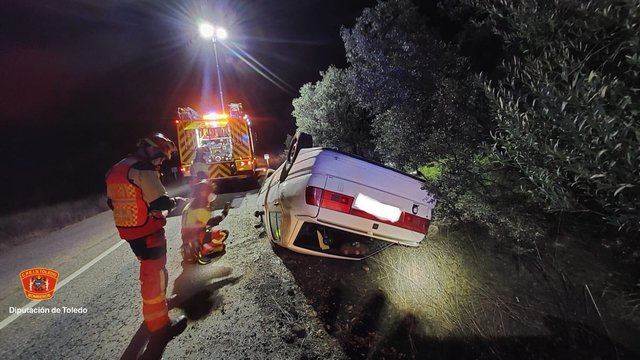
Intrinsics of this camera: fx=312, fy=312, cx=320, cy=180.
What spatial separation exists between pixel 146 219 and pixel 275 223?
62.1 inches

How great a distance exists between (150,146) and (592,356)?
457 centimetres

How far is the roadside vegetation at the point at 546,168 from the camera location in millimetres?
2008

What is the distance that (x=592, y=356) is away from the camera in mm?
2346

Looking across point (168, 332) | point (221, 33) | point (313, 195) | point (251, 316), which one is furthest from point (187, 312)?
point (221, 33)

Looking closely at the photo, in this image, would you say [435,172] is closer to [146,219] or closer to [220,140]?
[146,219]

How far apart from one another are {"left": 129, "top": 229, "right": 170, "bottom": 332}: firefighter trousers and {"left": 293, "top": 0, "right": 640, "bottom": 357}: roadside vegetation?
2.60 meters

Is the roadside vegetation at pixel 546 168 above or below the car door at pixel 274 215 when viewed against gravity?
above

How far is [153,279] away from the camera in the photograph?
348 cm

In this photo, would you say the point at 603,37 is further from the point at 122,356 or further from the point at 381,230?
the point at 122,356

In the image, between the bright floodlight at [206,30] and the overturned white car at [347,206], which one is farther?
the bright floodlight at [206,30]

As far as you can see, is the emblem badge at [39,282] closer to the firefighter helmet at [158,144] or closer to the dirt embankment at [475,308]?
the firefighter helmet at [158,144]

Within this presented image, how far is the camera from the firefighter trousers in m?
3.40

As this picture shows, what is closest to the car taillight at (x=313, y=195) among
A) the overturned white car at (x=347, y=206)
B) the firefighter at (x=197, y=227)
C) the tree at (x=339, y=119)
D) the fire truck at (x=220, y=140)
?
the overturned white car at (x=347, y=206)

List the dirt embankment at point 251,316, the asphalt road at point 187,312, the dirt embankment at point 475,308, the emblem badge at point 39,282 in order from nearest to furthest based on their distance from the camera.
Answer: the dirt embankment at point 475,308
the dirt embankment at point 251,316
the asphalt road at point 187,312
the emblem badge at point 39,282
